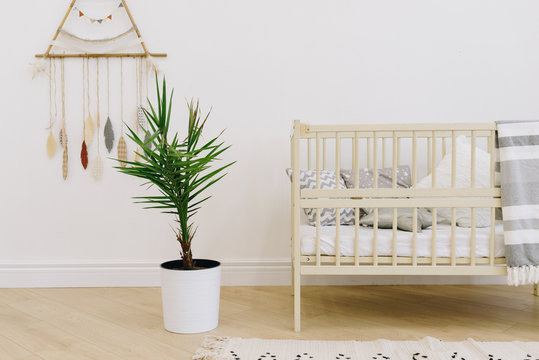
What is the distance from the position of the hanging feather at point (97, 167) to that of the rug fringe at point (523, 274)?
197 centimetres

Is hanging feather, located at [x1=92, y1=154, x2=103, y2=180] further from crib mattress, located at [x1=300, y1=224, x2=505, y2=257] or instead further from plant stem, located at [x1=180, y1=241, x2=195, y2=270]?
crib mattress, located at [x1=300, y1=224, x2=505, y2=257]

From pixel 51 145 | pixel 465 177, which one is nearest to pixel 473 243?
pixel 465 177

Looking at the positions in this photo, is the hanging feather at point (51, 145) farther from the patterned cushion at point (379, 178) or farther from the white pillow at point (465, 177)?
the white pillow at point (465, 177)

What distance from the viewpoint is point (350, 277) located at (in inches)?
97.6

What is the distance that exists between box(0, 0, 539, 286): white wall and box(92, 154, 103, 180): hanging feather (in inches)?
1.5

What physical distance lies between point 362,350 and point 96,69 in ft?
6.30

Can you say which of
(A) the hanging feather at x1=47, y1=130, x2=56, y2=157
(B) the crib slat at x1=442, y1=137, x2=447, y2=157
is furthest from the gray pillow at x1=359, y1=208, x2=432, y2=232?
(A) the hanging feather at x1=47, y1=130, x2=56, y2=157

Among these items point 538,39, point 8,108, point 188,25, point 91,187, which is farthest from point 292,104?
point 8,108

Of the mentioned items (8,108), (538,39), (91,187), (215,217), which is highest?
(538,39)

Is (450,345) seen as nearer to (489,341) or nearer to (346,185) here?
(489,341)

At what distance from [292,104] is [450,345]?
140 cm

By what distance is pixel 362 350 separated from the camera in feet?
5.03

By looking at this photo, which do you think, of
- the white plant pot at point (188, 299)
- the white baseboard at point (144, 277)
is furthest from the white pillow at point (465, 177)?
the white plant pot at point (188, 299)

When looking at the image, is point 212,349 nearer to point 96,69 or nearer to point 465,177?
point 465,177
